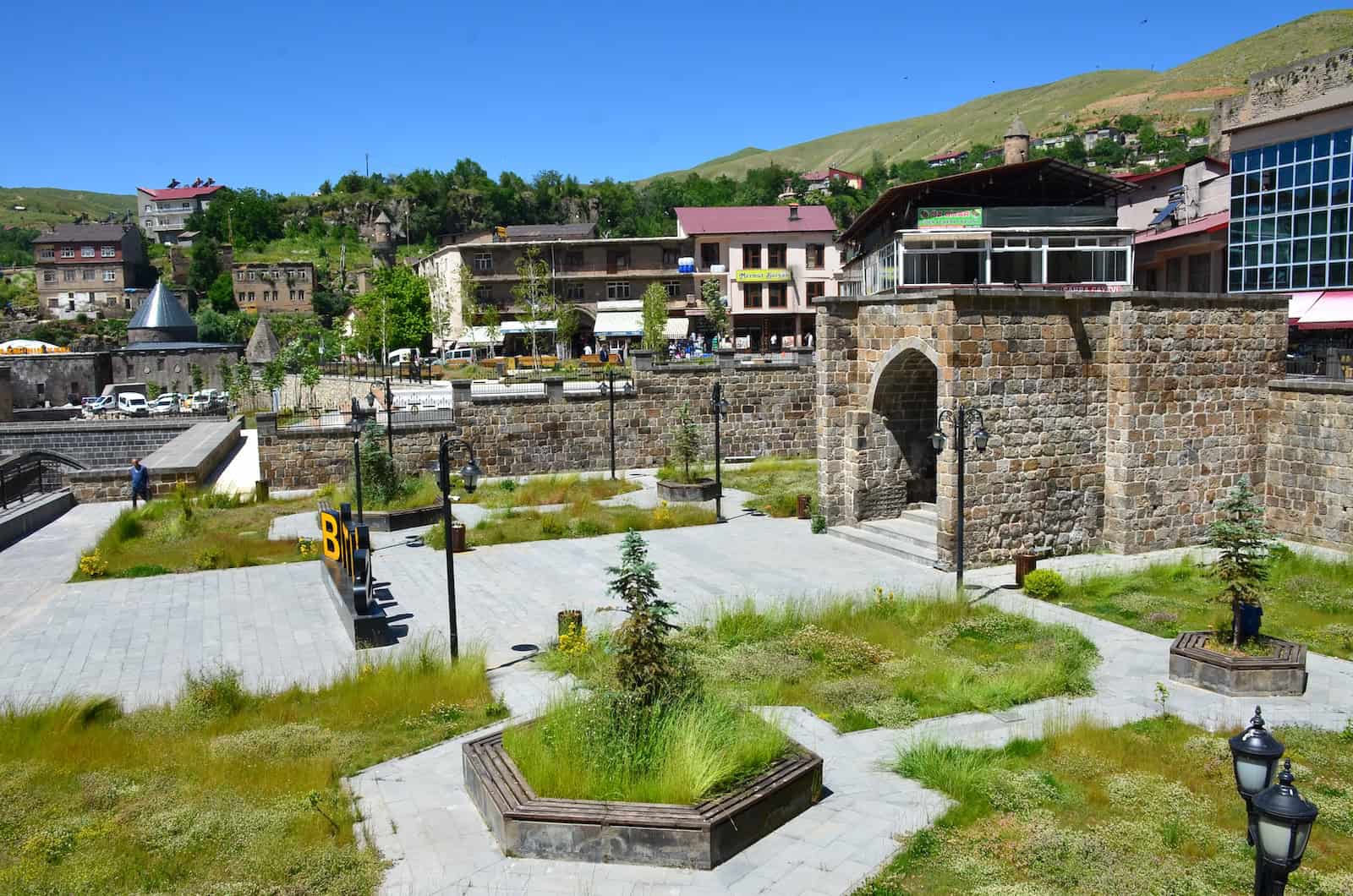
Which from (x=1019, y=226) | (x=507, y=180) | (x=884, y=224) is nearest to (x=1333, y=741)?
(x=1019, y=226)

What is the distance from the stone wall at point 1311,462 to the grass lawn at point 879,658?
8.12 meters

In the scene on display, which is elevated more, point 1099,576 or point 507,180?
point 507,180

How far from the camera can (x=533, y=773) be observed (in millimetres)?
8047

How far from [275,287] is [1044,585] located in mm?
93932

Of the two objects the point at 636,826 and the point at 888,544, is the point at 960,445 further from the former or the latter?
the point at 636,826

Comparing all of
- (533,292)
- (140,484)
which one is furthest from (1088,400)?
(533,292)

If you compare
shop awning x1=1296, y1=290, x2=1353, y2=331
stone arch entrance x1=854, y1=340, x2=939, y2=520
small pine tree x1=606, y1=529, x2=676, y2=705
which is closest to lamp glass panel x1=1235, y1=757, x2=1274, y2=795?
small pine tree x1=606, y1=529, x2=676, y2=705

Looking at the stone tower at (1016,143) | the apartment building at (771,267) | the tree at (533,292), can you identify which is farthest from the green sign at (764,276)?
the stone tower at (1016,143)

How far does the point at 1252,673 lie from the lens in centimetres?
1067

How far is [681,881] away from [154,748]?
5.53 meters

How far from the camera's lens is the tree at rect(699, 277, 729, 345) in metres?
55.1

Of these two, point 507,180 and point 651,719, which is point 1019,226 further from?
point 507,180

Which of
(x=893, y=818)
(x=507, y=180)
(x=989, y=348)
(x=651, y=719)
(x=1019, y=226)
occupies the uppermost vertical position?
(x=507, y=180)

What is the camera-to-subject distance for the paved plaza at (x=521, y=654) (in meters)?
7.45
